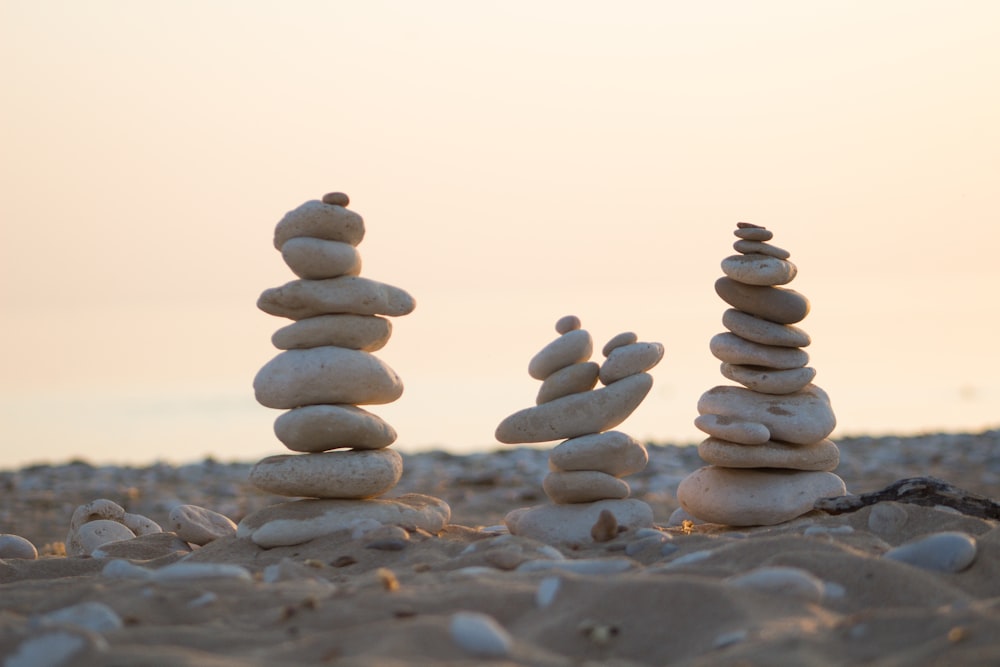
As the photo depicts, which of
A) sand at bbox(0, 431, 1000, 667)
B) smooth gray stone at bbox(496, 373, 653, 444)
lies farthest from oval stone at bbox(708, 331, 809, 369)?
sand at bbox(0, 431, 1000, 667)

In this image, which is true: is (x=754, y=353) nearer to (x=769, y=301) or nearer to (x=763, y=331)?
(x=763, y=331)

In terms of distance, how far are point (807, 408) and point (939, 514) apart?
49.3 inches

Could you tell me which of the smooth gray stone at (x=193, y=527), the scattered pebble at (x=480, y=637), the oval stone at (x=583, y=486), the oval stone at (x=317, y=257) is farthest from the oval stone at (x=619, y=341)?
the scattered pebble at (x=480, y=637)

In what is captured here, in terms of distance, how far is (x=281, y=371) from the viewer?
641 cm

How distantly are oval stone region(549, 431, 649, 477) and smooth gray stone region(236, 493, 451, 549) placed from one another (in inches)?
29.5

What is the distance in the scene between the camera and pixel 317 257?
6445mm

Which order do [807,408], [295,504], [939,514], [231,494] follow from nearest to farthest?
1. [939,514]
2. [295,504]
3. [807,408]
4. [231,494]

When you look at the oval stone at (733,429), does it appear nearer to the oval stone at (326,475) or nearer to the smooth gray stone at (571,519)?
the smooth gray stone at (571,519)

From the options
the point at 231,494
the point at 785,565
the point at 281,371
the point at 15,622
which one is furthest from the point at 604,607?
the point at 231,494

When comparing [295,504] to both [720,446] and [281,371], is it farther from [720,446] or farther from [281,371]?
[720,446]

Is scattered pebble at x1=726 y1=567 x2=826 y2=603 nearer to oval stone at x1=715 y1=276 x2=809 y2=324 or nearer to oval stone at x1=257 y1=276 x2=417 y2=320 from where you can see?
oval stone at x1=715 y1=276 x2=809 y2=324

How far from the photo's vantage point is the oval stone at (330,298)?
255 inches

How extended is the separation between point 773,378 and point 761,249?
2.53ft

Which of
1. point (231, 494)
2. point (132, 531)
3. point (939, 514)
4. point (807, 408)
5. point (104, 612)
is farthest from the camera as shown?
point (231, 494)
